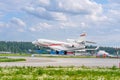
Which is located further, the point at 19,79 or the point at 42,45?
the point at 42,45

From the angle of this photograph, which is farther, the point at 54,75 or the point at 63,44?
the point at 63,44

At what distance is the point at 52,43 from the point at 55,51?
17.8 ft

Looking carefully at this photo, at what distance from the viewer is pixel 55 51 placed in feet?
489

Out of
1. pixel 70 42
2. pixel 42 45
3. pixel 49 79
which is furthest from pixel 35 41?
pixel 49 79

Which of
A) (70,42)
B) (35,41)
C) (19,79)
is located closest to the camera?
(19,79)

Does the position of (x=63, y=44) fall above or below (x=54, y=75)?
above

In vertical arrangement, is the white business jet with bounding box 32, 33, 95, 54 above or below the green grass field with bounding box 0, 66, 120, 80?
above

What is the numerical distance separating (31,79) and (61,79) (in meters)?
1.68

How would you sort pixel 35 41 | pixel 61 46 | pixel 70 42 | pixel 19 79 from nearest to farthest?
pixel 19 79 < pixel 35 41 < pixel 61 46 < pixel 70 42

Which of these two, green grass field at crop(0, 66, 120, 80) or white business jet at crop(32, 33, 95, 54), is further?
white business jet at crop(32, 33, 95, 54)

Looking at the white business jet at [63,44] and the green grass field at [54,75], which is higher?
the white business jet at [63,44]

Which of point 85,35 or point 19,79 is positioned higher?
point 85,35

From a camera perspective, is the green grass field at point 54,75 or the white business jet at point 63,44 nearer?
the green grass field at point 54,75

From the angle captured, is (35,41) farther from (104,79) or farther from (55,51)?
(104,79)
